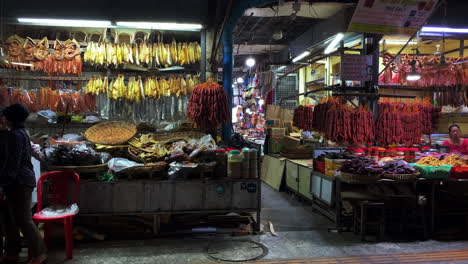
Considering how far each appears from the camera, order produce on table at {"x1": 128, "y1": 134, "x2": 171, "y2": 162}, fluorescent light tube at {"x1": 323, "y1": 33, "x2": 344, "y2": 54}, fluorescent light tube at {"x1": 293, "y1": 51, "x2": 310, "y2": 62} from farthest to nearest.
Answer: fluorescent light tube at {"x1": 293, "y1": 51, "x2": 310, "y2": 62} → fluorescent light tube at {"x1": 323, "y1": 33, "x2": 344, "y2": 54} → produce on table at {"x1": 128, "y1": 134, "x2": 171, "y2": 162}

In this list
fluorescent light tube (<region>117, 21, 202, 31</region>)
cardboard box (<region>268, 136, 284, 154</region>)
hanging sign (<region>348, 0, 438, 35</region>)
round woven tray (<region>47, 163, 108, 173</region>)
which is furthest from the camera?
cardboard box (<region>268, 136, 284, 154</region>)

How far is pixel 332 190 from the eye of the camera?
574cm

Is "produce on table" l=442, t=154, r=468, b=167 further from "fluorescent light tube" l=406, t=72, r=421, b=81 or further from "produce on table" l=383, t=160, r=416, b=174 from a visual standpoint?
"fluorescent light tube" l=406, t=72, r=421, b=81

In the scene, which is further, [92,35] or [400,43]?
[400,43]

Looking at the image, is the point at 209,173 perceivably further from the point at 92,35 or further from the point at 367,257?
the point at 92,35

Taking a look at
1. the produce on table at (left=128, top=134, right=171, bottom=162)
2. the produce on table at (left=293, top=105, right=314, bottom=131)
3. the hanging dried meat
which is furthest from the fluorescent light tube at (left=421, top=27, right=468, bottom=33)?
the hanging dried meat

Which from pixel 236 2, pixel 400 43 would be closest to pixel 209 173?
pixel 236 2

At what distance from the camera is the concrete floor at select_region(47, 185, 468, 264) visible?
4473 millimetres

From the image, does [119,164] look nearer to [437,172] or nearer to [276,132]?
[437,172]

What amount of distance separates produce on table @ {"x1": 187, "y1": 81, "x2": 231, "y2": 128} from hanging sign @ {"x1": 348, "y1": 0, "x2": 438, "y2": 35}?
2604 mm

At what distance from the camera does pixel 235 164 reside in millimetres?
5371

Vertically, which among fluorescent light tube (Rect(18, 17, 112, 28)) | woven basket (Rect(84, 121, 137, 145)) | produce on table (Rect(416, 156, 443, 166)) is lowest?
produce on table (Rect(416, 156, 443, 166))

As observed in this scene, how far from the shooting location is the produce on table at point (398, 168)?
5445 millimetres

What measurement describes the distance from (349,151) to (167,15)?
475cm
